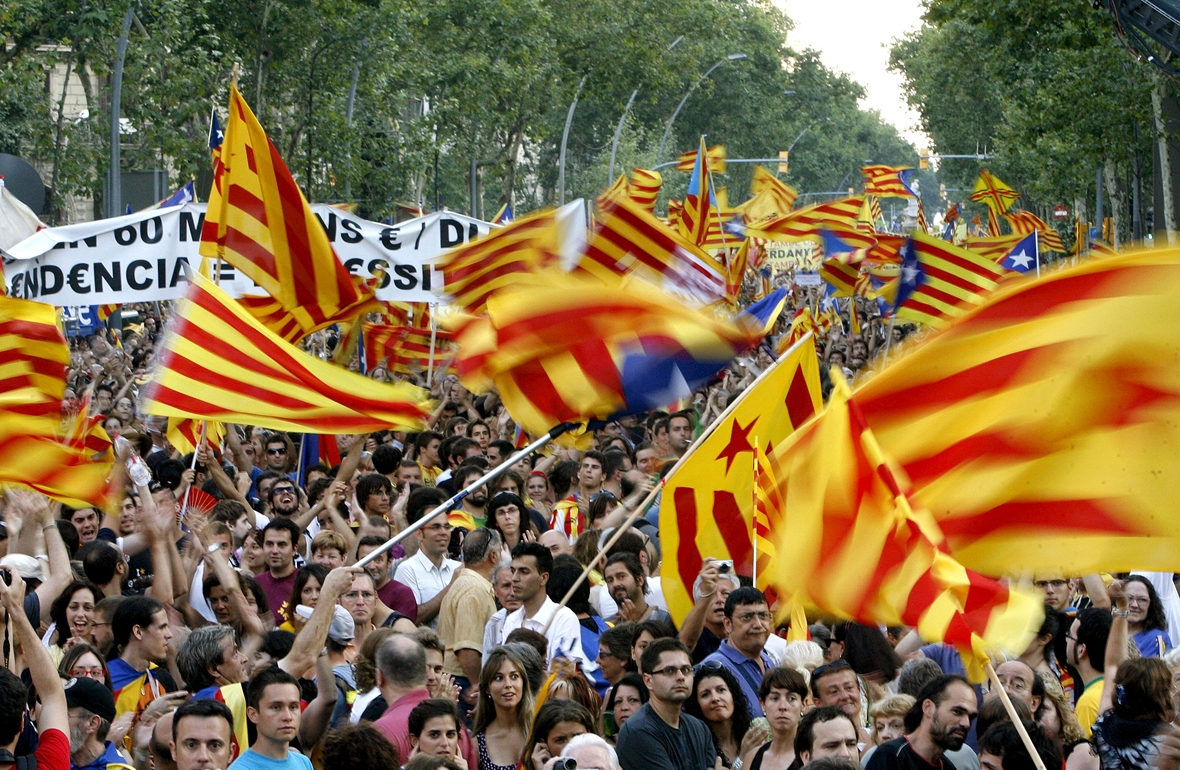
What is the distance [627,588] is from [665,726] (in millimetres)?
1910

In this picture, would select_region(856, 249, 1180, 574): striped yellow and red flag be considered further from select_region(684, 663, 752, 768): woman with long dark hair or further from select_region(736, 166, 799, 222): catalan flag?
select_region(736, 166, 799, 222): catalan flag

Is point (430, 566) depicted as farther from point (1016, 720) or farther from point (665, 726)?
point (1016, 720)

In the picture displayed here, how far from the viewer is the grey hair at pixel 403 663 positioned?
19.8ft

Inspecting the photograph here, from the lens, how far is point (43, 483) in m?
6.45

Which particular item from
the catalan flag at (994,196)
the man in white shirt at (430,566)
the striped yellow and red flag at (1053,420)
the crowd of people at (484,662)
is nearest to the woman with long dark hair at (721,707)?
the crowd of people at (484,662)

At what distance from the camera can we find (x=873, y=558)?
4.44 m

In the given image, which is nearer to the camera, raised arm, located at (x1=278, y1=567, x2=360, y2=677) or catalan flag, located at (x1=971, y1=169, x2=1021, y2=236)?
raised arm, located at (x1=278, y1=567, x2=360, y2=677)

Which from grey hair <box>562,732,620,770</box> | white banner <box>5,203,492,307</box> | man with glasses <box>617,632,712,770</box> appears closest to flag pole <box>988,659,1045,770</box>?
grey hair <box>562,732,620,770</box>

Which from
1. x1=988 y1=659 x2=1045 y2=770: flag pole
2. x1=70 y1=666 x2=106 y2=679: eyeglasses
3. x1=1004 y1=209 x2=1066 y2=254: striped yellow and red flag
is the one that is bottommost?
x1=1004 y1=209 x2=1066 y2=254: striped yellow and red flag

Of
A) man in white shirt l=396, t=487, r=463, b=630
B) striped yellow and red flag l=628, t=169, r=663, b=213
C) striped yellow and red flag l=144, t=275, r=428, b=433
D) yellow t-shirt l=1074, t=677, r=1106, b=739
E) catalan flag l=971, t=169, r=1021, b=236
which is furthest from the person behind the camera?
catalan flag l=971, t=169, r=1021, b=236

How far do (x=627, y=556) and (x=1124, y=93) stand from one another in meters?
20.2

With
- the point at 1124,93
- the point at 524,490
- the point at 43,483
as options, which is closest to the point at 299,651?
the point at 43,483

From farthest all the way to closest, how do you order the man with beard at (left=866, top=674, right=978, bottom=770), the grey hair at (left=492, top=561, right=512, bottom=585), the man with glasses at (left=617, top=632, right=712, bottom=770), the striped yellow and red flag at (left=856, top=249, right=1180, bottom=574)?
the grey hair at (left=492, top=561, right=512, bottom=585) → the man with glasses at (left=617, top=632, right=712, bottom=770) → the man with beard at (left=866, top=674, right=978, bottom=770) → the striped yellow and red flag at (left=856, top=249, right=1180, bottom=574)

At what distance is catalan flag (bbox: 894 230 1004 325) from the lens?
14953 millimetres
